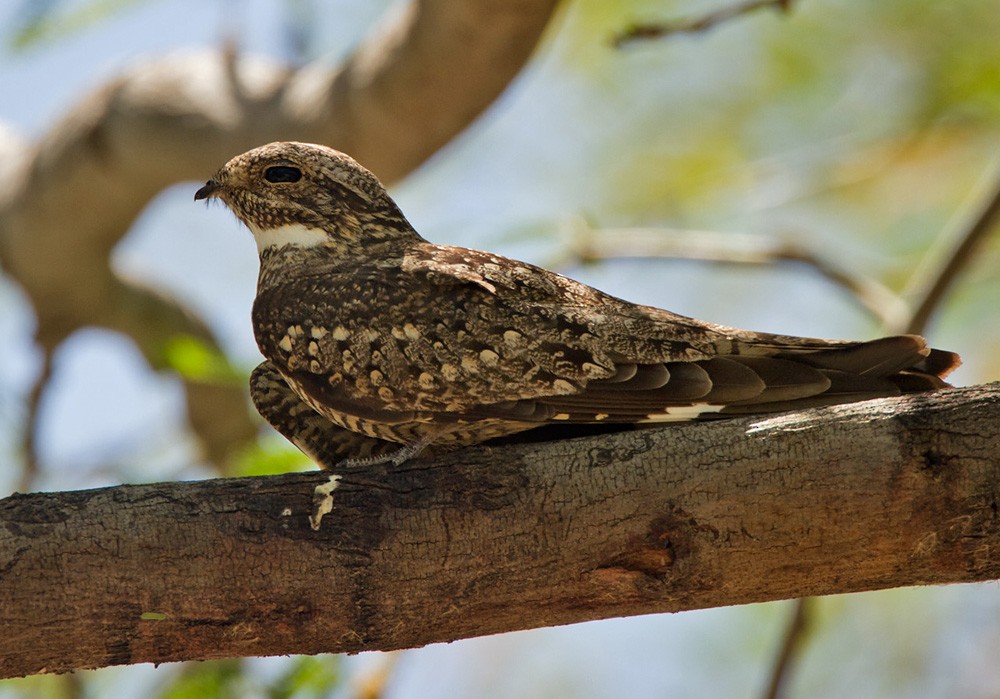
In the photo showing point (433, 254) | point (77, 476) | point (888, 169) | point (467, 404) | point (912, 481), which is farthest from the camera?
point (888, 169)

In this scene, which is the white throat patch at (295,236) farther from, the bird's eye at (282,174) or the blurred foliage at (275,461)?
the blurred foliage at (275,461)

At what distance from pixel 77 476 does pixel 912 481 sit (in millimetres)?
5016

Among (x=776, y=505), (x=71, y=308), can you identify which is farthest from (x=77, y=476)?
(x=776, y=505)

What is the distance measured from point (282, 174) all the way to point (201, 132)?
2.06 m

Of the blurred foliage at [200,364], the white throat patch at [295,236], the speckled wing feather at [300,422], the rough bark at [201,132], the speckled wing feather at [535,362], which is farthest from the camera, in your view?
the rough bark at [201,132]

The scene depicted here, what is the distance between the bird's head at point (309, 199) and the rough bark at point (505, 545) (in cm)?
109

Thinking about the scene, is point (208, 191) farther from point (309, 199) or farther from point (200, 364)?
point (200, 364)

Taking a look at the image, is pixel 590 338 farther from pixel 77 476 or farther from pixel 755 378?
pixel 77 476

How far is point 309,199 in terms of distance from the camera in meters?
3.67

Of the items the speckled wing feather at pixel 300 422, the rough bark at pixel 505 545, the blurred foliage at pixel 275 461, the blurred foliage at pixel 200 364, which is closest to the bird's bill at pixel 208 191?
the speckled wing feather at pixel 300 422

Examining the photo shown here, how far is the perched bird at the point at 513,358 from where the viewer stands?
2.97m

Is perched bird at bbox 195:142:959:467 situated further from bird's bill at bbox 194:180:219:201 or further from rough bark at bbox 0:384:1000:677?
bird's bill at bbox 194:180:219:201

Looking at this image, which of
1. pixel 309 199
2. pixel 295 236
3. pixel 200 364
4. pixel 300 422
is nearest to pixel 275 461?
pixel 300 422

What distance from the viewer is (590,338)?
3.02m
